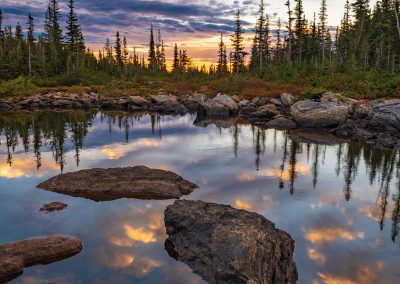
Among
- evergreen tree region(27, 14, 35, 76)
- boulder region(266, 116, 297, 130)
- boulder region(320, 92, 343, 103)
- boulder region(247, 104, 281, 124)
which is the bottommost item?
boulder region(266, 116, 297, 130)

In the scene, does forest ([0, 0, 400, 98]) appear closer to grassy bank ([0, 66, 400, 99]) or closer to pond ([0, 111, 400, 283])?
grassy bank ([0, 66, 400, 99])

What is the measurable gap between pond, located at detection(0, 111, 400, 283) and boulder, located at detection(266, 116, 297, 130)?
288 cm

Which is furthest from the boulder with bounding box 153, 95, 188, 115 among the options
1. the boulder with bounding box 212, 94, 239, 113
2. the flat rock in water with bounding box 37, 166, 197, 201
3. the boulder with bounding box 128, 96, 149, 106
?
the flat rock in water with bounding box 37, 166, 197, 201

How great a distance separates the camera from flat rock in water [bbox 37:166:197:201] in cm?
1311

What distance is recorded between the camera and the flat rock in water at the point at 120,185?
13109 mm

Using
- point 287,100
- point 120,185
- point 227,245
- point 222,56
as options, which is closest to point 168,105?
point 287,100

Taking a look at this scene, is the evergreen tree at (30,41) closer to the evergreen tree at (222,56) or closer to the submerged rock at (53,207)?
the evergreen tree at (222,56)

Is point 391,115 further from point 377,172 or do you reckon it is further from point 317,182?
point 317,182

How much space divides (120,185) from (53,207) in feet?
8.14

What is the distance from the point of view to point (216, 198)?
42.6ft

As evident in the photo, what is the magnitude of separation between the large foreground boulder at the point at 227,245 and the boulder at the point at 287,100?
2940cm

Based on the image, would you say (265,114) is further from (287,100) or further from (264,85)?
(264,85)

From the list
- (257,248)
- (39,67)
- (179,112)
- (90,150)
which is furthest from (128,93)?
(257,248)

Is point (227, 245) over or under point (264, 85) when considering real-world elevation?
under
